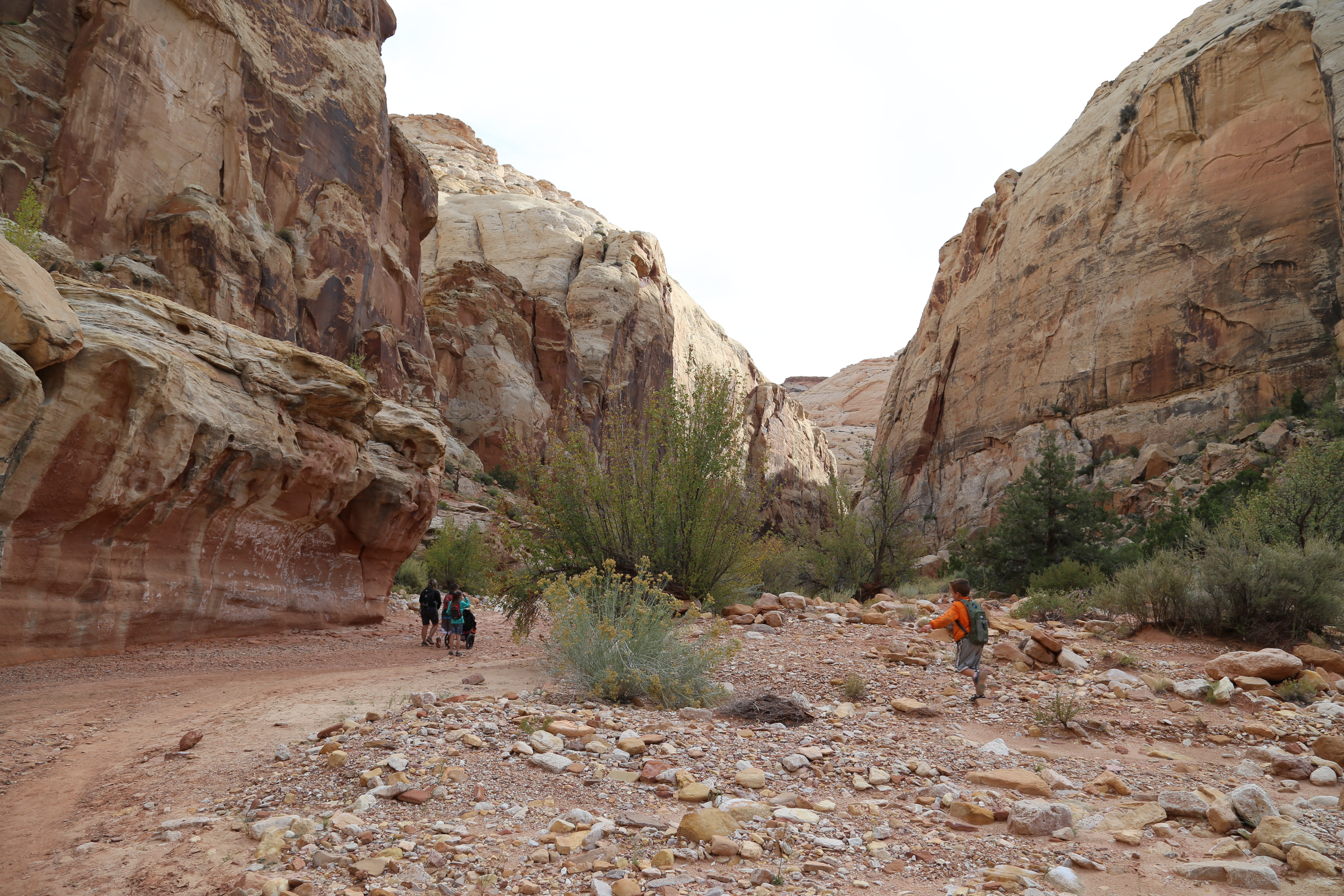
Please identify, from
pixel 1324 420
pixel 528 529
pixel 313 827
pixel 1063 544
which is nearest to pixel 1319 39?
pixel 1324 420

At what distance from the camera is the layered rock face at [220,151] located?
15.9 metres

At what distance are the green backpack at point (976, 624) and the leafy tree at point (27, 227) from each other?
11.8 m

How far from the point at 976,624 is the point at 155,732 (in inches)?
294

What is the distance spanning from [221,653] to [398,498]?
523cm

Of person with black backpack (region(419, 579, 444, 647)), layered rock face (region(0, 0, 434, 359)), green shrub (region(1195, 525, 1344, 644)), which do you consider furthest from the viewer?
layered rock face (region(0, 0, 434, 359))

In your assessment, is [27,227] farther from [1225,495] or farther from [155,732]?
[1225,495]

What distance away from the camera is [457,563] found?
68.3 ft

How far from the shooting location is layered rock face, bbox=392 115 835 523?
120ft

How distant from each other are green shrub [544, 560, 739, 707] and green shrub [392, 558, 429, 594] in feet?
46.4

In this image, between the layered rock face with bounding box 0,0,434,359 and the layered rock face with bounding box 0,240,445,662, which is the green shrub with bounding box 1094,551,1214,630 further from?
the layered rock face with bounding box 0,0,434,359

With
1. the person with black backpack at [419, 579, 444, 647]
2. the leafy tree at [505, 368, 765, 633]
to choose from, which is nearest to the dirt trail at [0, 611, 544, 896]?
the person with black backpack at [419, 579, 444, 647]

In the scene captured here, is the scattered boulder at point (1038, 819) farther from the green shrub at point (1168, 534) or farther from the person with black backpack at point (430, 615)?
the green shrub at point (1168, 534)

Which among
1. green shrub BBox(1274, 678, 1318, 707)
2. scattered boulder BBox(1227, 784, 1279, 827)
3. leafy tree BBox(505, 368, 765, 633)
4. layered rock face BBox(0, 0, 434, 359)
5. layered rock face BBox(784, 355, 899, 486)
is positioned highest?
layered rock face BBox(784, 355, 899, 486)

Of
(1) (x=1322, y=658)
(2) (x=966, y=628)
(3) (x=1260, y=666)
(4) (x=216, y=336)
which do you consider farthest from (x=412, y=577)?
(1) (x=1322, y=658)
